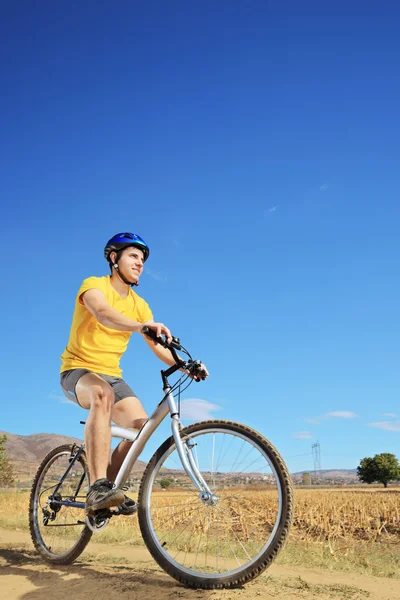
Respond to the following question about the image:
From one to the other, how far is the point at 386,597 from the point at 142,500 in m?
2.07

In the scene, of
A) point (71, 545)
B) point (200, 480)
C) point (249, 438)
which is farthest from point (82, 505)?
point (249, 438)

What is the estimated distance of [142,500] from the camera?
452cm

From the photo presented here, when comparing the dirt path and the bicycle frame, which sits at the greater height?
the bicycle frame

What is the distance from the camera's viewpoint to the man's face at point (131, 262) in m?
5.39

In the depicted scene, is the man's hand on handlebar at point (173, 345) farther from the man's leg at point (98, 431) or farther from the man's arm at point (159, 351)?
the man's leg at point (98, 431)

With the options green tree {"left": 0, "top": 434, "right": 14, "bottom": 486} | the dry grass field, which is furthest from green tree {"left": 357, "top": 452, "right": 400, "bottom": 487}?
the dry grass field

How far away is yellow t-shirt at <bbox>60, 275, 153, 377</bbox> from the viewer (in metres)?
5.29

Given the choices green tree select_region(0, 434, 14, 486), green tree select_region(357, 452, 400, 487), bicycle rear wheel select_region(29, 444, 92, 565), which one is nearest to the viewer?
bicycle rear wheel select_region(29, 444, 92, 565)

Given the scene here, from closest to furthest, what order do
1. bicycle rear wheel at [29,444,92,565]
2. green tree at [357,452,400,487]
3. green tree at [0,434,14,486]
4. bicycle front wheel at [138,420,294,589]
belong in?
1. bicycle front wheel at [138,420,294,589]
2. bicycle rear wheel at [29,444,92,565]
3. green tree at [0,434,14,486]
4. green tree at [357,452,400,487]

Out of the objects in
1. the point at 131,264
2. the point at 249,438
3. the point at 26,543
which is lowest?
the point at 26,543

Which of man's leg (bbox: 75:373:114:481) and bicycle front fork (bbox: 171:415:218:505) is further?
man's leg (bbox: 75:373:114:481)

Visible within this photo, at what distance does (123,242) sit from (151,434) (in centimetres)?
192

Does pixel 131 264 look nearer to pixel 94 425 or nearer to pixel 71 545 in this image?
pixel 94 425

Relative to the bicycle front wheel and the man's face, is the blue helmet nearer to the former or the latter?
the man's face
